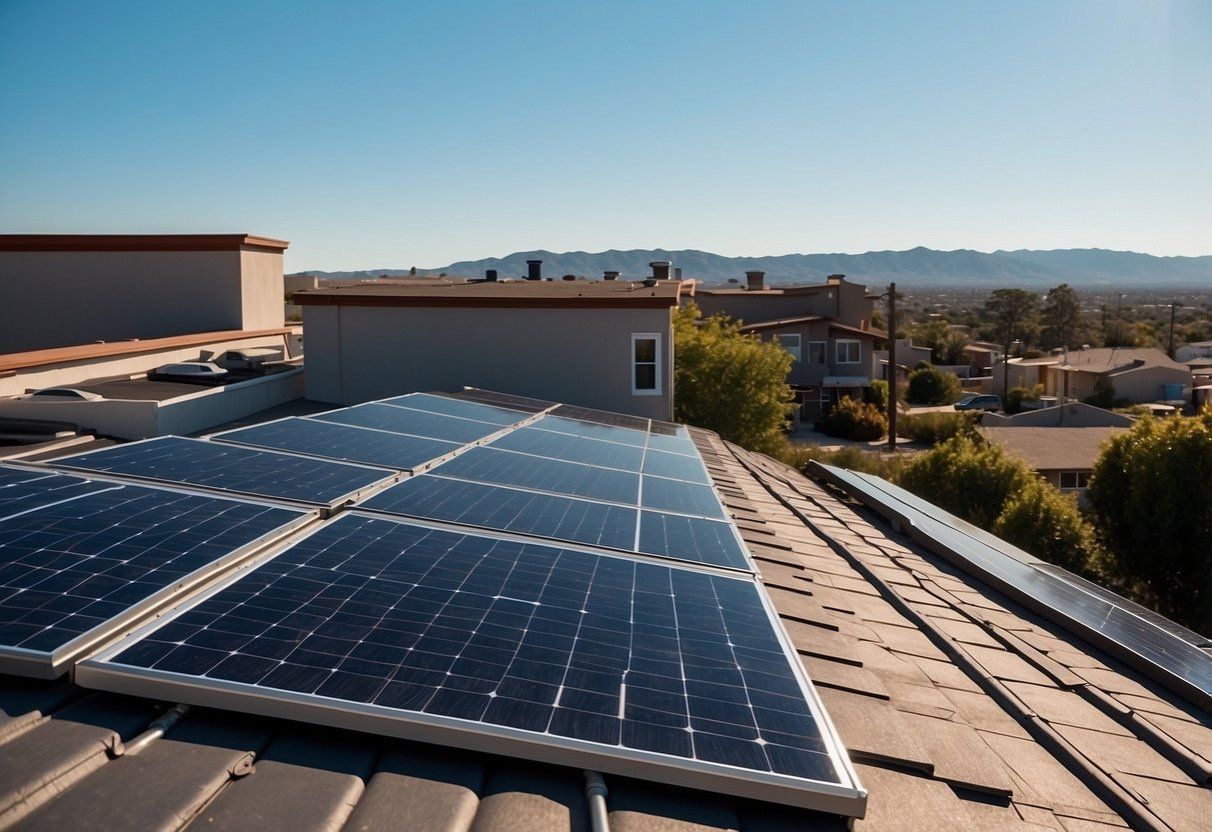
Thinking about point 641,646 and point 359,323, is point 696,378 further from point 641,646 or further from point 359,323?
point 641,646

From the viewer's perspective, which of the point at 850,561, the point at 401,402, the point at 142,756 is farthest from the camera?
the point at 401,402

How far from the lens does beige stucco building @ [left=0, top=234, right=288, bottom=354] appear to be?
1114 inches

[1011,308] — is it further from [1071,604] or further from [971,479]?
[1071,604]

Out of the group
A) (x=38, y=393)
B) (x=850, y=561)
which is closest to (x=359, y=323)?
(x=38, y=393)

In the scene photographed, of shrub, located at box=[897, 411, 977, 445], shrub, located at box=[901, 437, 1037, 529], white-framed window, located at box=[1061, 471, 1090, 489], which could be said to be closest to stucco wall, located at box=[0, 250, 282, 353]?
shrub, located at box=[901, 437, 1037, 529]

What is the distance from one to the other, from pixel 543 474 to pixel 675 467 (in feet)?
8.85

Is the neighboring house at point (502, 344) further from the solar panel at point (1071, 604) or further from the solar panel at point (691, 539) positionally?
the solar panel at point (691, 539)

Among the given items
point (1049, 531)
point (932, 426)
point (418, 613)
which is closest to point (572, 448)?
point (418, 613)

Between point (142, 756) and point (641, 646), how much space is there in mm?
2275

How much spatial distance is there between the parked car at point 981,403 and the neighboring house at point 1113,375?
14.1 feet

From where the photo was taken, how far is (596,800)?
350 centimetres

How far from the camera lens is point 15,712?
362 cm

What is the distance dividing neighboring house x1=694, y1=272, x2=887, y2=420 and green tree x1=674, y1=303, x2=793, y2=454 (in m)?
26.5

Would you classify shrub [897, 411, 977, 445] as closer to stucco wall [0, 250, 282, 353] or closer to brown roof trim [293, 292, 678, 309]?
brown roof trim [293, 292, 678, 309]
